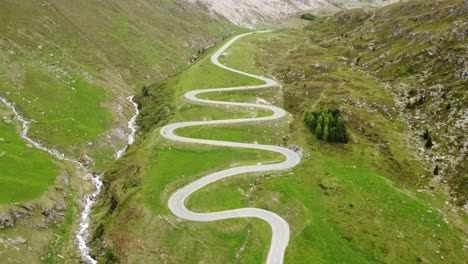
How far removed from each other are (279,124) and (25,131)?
60.9m

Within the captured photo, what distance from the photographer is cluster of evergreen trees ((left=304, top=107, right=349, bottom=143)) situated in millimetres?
91775

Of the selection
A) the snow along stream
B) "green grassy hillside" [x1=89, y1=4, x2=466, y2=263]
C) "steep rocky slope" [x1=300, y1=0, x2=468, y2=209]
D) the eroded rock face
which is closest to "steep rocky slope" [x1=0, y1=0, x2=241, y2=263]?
the eroded rock face

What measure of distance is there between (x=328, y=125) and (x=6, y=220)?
66990 mm

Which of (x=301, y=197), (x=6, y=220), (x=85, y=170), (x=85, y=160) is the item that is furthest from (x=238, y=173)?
(x=6, y=220)

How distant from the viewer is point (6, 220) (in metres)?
65.1

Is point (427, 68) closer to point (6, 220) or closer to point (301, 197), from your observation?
point (301, 197)

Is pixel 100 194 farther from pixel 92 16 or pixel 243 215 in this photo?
pixel 92 16

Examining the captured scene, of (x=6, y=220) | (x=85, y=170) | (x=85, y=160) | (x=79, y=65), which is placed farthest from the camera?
(x=79, y=65)

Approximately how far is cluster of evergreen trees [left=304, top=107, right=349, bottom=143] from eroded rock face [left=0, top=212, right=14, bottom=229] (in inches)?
2510

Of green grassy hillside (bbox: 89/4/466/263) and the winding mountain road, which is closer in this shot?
green grassy hillside (bbox: 89/4/466/263)

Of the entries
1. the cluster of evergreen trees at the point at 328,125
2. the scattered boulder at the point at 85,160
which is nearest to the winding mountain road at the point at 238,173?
the cluster of evergreen trees at the point at 328,125

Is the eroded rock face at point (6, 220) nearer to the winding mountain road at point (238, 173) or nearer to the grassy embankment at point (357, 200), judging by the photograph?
the winding mountain road at point (238, 173)

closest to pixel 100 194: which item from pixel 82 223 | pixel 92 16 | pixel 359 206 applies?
pixel 82 223

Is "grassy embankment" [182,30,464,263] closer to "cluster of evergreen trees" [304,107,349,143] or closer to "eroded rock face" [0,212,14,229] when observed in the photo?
"cluster of evergreen trees" [304,107,349,143]
